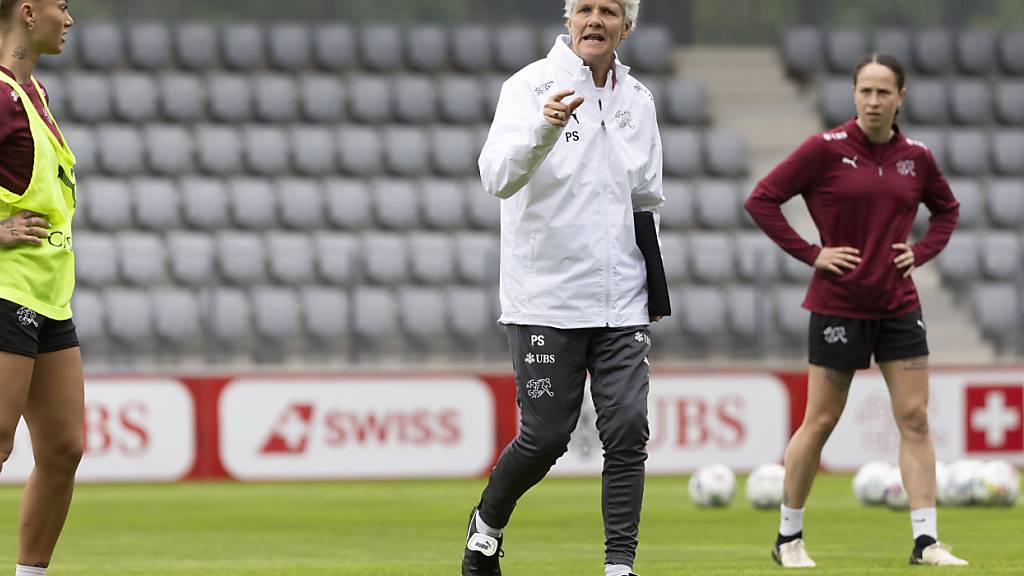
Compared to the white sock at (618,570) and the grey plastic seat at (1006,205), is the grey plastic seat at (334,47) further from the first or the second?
the white sock at (618,570)

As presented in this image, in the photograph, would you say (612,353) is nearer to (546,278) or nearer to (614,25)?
(546,278)

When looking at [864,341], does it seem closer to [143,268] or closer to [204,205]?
[143,268]

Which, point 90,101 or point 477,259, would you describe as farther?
point 90,101

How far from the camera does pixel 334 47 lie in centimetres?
2098

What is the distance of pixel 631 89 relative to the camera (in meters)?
6.04

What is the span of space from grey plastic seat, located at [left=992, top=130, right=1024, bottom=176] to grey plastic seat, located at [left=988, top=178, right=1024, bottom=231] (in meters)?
0.80

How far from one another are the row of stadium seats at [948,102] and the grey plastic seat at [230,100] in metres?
6.92

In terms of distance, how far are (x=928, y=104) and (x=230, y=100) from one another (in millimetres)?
8450

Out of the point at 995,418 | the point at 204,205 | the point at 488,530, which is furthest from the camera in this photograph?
the point at 204,205

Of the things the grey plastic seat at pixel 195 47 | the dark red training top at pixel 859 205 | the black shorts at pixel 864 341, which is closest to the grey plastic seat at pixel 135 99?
the grey plastic seat at pixel 195 47

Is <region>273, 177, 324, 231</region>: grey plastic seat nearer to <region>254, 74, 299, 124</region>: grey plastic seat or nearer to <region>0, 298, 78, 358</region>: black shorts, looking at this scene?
<region>254, 74, 299, 124</region>: grey plastic seat

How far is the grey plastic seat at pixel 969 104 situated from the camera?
855 inches

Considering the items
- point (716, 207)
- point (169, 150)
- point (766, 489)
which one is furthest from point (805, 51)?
point (766, 489)

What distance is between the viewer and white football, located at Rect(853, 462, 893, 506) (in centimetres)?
1171
